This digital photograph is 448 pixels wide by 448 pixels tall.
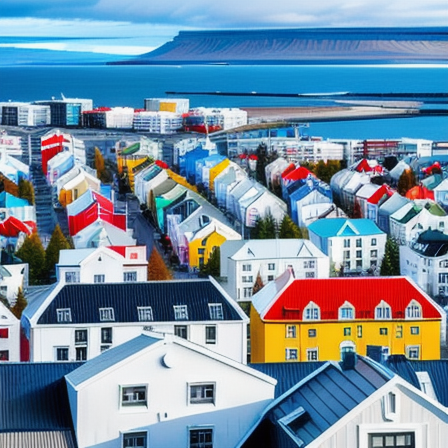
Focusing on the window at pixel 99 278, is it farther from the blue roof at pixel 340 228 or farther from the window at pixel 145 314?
the blue roof at pixel 340 228

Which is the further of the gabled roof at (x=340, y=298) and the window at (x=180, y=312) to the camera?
the gabled roof at (x=340, y=298)

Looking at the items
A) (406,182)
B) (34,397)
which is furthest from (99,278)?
(406,182)

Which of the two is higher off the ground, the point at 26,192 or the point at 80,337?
the point at 80,337

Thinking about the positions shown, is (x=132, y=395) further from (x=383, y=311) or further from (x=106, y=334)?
(x=383, y=311)

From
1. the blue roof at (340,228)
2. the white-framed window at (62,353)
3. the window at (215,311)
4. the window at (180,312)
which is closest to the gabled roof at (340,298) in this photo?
the window at (215,311)

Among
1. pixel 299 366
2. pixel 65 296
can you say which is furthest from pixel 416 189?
pixel 299 366

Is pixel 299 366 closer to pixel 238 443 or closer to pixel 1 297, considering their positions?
pixel 238 443
